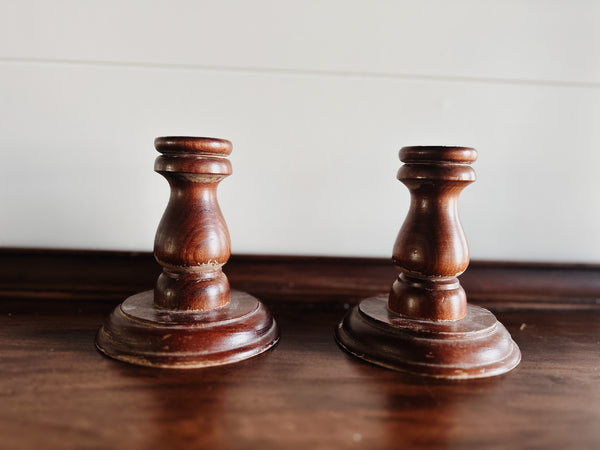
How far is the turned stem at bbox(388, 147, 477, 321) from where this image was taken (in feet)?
1.29

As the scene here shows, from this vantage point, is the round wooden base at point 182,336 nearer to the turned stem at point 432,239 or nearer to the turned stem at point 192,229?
the turned stem at point 192,229

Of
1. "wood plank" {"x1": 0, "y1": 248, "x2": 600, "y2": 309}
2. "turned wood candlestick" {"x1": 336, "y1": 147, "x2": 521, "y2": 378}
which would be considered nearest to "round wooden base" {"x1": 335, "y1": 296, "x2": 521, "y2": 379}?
"turned wood candlestick" {"x1": 336, "y1": 147, "x2": 521, "y2": 378}

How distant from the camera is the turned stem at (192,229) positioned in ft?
1.27

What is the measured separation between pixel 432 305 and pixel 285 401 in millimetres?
163

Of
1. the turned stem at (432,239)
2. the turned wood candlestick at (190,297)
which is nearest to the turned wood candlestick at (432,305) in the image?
the turned stem at (432,239)

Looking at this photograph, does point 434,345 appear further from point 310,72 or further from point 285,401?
point 310,72

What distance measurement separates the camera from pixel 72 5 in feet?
1.77

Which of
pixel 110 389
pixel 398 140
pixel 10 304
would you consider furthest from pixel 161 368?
pixel 398 140

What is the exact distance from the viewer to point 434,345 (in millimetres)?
384

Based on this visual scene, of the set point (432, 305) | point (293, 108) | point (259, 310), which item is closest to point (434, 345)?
point (432, 305)

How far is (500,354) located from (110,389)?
33 centimetres

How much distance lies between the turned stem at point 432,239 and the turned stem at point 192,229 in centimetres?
17

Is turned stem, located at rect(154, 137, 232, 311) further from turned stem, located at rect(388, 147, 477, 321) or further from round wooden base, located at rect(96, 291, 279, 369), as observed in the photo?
turned stem, located at rect(388, 147, 477, 321)

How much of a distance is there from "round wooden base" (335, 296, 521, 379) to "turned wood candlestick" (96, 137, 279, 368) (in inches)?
3.7
